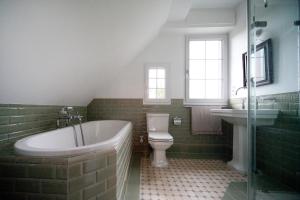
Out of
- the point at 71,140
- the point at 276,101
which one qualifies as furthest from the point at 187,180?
the point at 71,140

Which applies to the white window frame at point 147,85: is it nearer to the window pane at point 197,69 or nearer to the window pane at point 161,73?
the window pane at point 161,73

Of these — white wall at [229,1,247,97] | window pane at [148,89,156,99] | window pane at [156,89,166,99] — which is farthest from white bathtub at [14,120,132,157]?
white wall at [229,1,247,97]

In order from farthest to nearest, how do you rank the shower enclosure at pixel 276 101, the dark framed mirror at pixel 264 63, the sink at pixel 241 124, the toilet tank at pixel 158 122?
the toilet tank at pixel 158 122 → the dark framed mirror at pixel 264 63 → the sink at pixel 241 124 → the shower enclosure at pixel 276 101

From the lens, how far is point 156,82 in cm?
320

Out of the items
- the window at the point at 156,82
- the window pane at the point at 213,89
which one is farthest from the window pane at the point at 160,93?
the window pane at the point at 213,89

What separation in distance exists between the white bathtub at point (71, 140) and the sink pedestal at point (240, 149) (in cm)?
161

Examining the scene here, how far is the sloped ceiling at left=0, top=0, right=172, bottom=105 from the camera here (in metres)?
0.97

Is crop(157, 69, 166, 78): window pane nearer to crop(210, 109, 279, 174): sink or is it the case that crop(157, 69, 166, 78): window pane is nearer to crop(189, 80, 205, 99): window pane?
crop(189, 80, 205, 99): window pane

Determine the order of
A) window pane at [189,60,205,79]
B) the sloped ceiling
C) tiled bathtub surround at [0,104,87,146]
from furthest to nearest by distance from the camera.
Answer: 1. window pane at [189,60,205,79]
2. tiled bathtub surround at [0,104,87,146]
3. the sloped ceiling

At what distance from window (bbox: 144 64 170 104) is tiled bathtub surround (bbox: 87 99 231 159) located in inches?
7.4

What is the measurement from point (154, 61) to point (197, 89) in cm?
96

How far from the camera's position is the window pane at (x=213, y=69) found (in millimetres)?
3213

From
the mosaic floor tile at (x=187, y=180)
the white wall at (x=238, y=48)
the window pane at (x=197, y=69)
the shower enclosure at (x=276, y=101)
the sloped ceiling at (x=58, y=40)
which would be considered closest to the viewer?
the sloped ceiling at (x=58, y=40)

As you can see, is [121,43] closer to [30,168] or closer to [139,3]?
[139,3]
